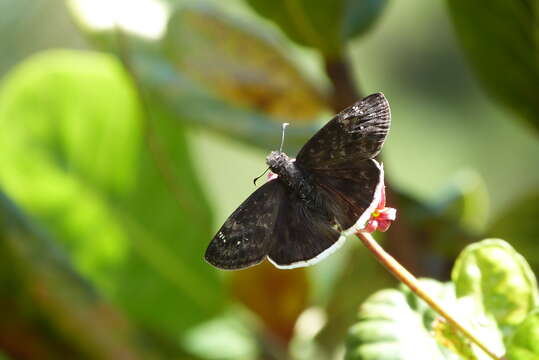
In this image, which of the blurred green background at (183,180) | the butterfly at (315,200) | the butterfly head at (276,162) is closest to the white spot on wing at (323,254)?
the butterfly at (315,200)

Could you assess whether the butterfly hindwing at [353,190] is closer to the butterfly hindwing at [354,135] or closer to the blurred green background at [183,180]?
the butterfly hindwing at [354,135]

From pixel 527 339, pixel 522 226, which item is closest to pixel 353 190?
pixel 527 339

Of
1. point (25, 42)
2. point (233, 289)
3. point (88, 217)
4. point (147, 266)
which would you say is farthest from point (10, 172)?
point (25, 42)

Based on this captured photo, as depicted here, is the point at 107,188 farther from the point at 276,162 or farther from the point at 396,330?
the point at 396,330

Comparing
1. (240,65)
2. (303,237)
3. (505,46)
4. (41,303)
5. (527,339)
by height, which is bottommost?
(527,339)

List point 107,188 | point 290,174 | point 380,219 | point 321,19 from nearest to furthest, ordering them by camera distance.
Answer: point 380,219, point 290,174, point 321,19, point 107,188

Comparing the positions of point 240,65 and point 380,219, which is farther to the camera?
point 240,65

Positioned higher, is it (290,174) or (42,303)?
(42,303)

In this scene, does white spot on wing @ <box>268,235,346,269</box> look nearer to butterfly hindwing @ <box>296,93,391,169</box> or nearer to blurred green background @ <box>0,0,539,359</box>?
butterfly hindwing @ <box>296,93,391,169</box>
